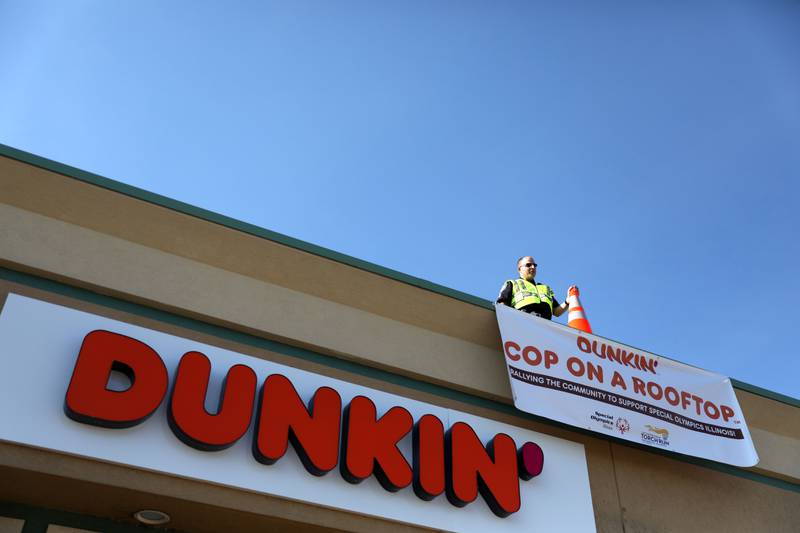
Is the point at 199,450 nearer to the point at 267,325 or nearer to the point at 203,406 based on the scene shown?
the point at 203,406

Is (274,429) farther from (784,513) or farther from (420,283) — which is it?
(784,513)

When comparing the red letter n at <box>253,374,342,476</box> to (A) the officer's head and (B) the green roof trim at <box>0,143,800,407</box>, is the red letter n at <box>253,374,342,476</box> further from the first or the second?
(A) the officer's head

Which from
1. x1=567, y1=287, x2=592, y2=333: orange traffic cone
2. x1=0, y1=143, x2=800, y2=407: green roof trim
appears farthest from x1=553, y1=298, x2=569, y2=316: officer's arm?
x1=0, y1=143, x2=800, y2=407: green roof trim

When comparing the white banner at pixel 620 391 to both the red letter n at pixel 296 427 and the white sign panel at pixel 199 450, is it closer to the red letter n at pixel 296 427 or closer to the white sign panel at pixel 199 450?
the white sign panel at pixel 199 450

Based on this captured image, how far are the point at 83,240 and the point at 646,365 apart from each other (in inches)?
270

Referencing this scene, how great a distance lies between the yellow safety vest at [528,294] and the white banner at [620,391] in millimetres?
743

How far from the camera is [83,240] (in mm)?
7805

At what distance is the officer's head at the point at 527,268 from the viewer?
1104 cm

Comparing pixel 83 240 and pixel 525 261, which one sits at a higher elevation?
pixel 525 261

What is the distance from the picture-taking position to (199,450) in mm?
7000

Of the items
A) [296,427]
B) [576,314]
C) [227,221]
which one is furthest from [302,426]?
[576,314]

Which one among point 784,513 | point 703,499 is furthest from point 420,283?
point 784,513

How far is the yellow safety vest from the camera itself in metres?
10.4

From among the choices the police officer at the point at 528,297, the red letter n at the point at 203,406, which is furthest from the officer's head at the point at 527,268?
the red letter n at the point at 203,406
